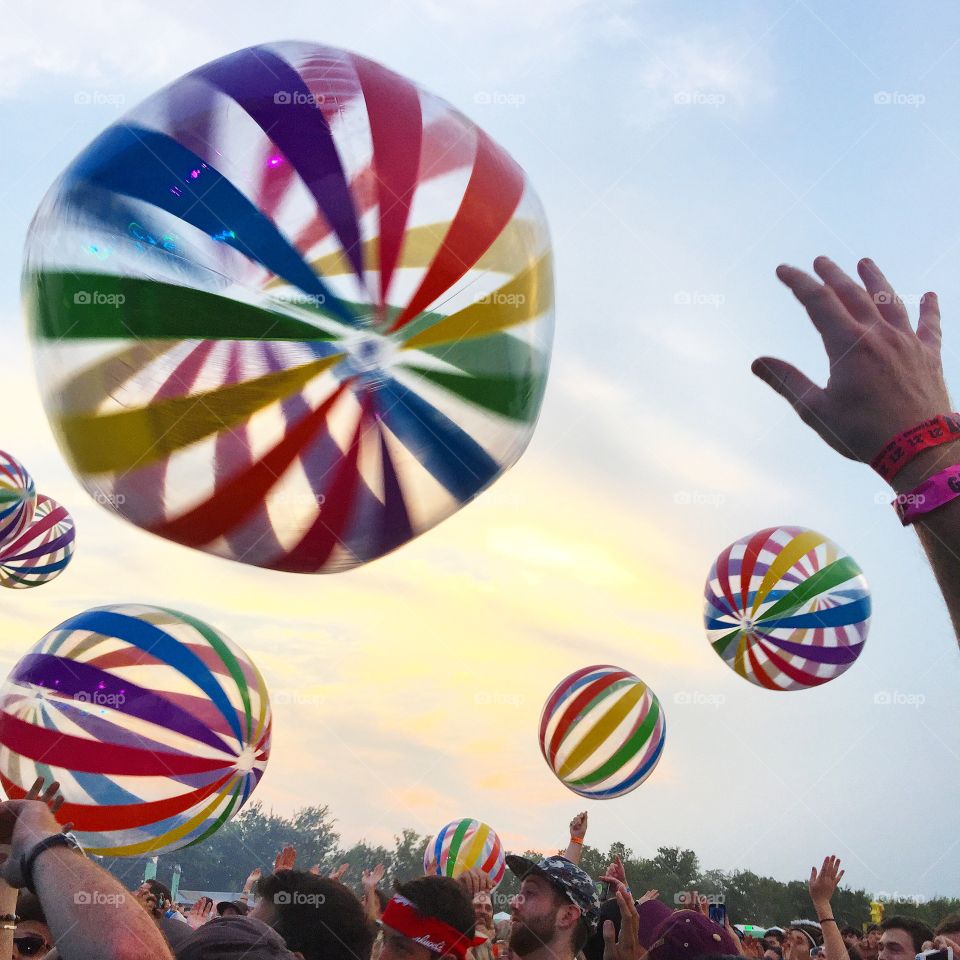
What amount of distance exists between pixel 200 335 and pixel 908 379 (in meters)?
2.25

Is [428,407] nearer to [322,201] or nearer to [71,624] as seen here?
[322,201]

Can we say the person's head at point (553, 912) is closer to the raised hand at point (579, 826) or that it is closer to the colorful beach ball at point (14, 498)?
the raised hand at point (579, 826)

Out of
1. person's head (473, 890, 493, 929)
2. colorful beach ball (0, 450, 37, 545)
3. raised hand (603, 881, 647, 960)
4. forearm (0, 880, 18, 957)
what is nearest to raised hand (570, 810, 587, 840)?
person's head (473, 890, 493, 929)

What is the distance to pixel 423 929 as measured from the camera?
11.1 ft

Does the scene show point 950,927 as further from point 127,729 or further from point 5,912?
point 5,912

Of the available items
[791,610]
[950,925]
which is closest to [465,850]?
[791,610]

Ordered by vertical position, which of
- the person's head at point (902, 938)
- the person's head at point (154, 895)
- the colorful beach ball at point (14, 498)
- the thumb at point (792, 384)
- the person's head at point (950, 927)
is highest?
the thumb at point (792, 384)

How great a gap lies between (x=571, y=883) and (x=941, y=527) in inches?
127

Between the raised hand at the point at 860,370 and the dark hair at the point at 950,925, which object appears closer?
the raised hand at the point at 860,370

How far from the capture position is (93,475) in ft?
11.7

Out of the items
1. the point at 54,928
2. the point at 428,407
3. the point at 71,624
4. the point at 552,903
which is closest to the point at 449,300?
the point at 428,407

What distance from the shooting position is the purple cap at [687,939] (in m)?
3.84

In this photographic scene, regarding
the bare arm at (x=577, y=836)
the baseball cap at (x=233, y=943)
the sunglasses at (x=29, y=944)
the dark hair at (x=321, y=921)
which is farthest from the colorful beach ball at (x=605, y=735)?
the baseball cap at (x=233, y=943)

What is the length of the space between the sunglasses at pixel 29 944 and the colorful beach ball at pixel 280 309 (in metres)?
1.38
